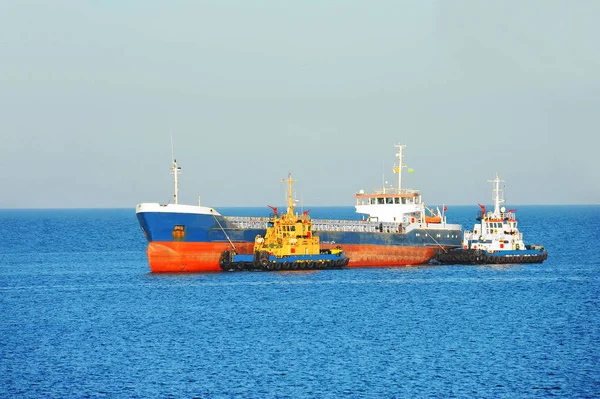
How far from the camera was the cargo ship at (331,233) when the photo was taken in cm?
7475

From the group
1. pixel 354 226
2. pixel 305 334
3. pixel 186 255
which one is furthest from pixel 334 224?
pixel 305 334

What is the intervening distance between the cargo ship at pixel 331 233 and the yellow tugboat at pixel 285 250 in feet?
4.61

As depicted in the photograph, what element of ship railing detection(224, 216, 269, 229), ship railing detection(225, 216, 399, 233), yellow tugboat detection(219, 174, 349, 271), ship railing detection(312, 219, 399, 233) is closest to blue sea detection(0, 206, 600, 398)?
yellow tugboat detection(219, 174, 349, 271)

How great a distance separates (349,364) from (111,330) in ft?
50.3

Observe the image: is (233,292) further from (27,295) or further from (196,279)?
(27,295)

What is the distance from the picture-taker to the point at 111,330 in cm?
5272

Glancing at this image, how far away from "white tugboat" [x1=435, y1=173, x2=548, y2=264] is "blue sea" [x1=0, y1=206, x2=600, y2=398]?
5.55 ft

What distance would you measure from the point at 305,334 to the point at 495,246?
38011 mm

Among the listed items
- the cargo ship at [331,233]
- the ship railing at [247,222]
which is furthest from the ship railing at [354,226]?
the ship railing at [247,222]

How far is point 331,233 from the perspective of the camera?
80.4 meters

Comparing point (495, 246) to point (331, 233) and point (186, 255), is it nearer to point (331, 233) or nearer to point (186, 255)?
point (331, 233)

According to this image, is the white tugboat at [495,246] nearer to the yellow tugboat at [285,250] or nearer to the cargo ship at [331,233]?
the cargo ship at [331,233]

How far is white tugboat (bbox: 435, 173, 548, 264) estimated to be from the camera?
275 feet

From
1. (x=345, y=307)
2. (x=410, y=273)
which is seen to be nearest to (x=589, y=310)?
(x=345, y=307)
